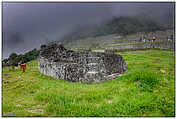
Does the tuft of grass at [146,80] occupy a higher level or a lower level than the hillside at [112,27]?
lower

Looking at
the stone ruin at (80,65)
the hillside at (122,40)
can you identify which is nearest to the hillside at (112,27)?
the hillside at (122,40)

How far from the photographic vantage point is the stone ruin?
9.55 meters

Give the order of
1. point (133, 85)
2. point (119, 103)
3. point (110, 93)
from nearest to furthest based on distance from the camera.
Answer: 1. point (119, 103)
2. point (110, 93)
3. point (133, 85)

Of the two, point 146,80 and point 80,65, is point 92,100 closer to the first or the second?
point 146,80

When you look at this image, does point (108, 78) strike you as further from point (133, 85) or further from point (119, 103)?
point (119, 103)

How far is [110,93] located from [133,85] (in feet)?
5.02

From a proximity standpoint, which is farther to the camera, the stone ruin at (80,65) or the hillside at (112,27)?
the hillside at (112,27)

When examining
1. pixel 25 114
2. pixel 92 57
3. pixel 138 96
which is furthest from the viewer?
pixel 92 57

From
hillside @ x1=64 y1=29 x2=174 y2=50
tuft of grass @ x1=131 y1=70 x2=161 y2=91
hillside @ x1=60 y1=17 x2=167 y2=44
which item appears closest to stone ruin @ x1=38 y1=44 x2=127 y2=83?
tuft of grass @ x1=131 y1=70 x2=161 y2=91

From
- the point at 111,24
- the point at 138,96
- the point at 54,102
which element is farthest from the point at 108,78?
the point at 111,24

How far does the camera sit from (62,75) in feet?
31.8

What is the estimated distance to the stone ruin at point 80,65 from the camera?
9.55 m

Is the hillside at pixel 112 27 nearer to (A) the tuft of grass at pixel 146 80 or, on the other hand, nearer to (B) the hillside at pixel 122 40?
(B) the hillside at pixel 122 40

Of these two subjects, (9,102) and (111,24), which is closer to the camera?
(9,102)
